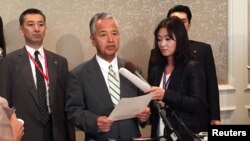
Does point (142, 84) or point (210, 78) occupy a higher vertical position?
point (142, 84)

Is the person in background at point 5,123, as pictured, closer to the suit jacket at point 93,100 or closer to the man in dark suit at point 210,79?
the suit jacket at point 93,100

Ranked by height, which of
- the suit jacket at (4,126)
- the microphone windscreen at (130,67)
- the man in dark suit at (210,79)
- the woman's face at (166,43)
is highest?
→ the woman's face at (166,43)

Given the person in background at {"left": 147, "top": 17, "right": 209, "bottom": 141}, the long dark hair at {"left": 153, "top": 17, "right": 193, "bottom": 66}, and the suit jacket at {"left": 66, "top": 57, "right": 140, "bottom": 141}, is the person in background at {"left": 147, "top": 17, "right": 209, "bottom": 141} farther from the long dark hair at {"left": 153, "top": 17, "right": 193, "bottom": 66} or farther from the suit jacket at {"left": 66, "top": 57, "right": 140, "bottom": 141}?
the suit jacket at {"left": 66, "top": 57, "right": 140, "bottom": 141}

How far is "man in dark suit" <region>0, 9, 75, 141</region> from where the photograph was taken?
9.04 feet

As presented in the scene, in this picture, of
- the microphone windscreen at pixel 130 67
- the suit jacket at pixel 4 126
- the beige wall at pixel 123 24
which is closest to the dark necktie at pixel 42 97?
the beige wall at pixel 123 24

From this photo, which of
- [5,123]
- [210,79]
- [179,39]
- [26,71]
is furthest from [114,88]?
[210,79]

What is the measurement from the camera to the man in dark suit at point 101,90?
208cm

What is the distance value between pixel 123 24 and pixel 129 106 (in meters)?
1.76

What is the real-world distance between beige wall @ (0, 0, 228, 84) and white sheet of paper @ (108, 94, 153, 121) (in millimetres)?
1538

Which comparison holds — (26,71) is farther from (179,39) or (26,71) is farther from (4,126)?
(4,126)

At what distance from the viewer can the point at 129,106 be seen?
1892 mm

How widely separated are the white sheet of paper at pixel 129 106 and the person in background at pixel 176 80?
0.10 metres

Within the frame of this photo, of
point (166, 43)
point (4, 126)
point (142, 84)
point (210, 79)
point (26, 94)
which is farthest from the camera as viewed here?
point (210, 79)

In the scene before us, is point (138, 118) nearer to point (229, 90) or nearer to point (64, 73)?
point (64, 73)
